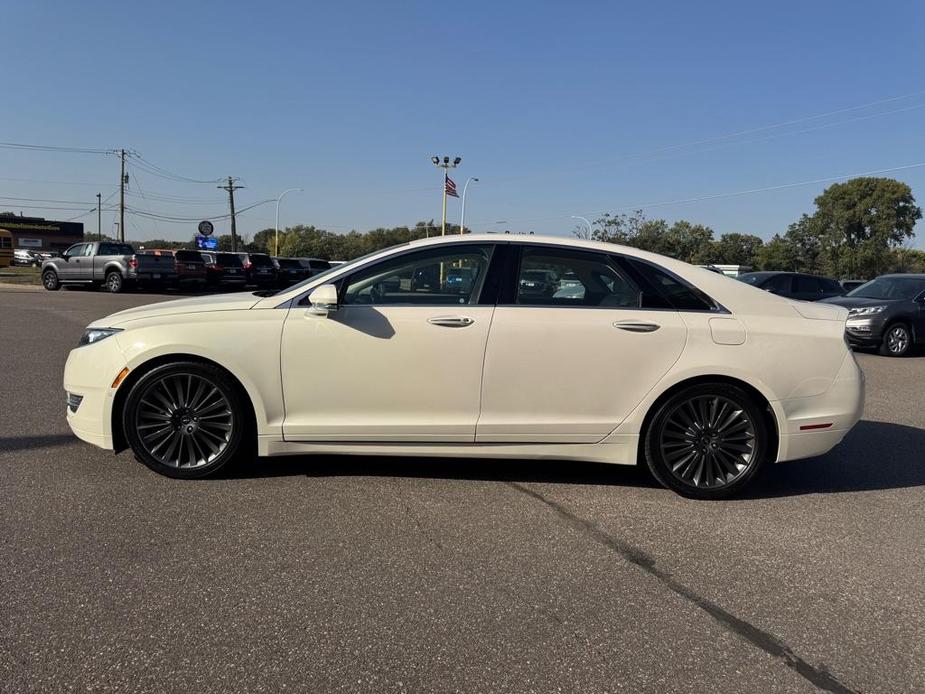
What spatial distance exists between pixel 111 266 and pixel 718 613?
2682cm

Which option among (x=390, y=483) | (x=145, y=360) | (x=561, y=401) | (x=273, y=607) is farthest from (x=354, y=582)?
(x=145, y=360)

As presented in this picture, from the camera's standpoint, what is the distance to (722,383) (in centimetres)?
434

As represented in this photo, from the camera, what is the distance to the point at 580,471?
4918mm

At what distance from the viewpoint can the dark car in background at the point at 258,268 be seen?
3050 cm

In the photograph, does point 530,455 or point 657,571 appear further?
point 530,455

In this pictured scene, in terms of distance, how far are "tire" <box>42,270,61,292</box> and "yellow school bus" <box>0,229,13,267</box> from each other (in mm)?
26952

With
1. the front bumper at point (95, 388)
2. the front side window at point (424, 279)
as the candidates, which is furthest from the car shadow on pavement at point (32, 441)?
the front side window at point (424, 279)

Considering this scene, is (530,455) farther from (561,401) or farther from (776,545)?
(776,545)

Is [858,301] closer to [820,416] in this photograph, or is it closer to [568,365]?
[820,416]

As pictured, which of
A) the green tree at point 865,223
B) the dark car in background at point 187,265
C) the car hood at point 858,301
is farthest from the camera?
the green tree at point 865,223

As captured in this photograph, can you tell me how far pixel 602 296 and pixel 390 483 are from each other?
6.03 ft

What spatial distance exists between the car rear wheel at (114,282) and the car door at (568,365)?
81.7ft

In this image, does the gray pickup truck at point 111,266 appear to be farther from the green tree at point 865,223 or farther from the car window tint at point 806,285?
the green tree at point 865,223

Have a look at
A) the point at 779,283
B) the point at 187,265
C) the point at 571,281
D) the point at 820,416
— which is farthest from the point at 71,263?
the point at 820,416
